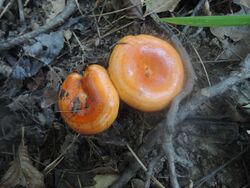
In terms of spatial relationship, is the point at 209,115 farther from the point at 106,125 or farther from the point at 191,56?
the point at 106,125

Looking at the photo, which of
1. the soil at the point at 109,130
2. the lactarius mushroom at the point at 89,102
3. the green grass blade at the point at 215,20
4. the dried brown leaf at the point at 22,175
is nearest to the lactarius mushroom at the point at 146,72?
the lactarius mushroom at the point at 89,102

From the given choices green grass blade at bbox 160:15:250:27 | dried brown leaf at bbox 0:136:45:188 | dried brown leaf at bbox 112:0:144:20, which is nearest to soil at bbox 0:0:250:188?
dried brown leaf at bbox 0:136:45:188

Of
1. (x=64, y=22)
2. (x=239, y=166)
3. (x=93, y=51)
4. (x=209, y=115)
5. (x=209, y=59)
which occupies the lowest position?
(x=239, y=166)

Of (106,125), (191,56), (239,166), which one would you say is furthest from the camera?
(191,56)

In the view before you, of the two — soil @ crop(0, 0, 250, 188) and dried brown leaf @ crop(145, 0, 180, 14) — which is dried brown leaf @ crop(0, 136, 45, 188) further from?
dried brown leaf @ crop(145, 0, 180, 14)

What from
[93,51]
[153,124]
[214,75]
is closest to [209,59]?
[214,75]

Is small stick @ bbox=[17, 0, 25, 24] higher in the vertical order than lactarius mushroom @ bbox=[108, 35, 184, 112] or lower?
higher

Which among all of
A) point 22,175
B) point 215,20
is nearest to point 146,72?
point 215,20

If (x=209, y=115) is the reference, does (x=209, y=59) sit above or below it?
above
